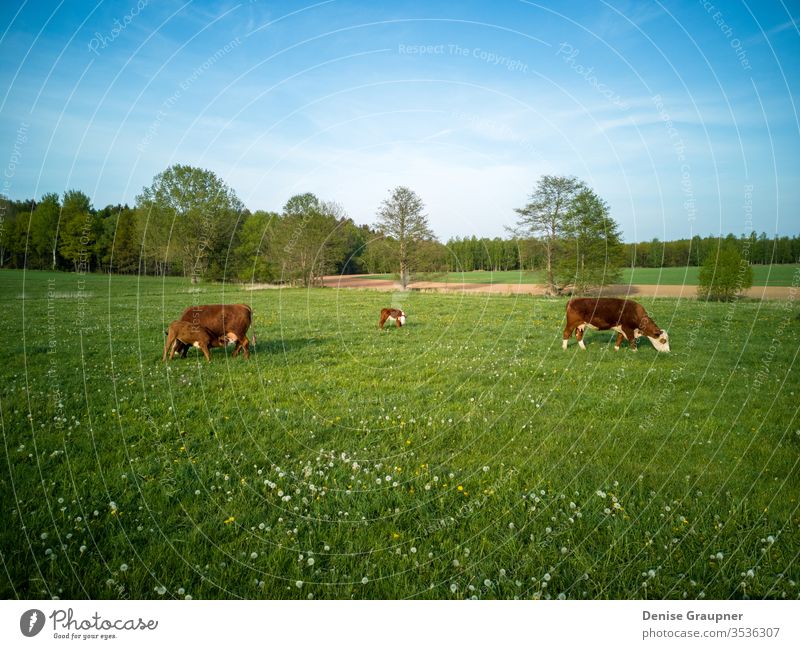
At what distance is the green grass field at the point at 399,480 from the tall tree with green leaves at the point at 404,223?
24.0 ft

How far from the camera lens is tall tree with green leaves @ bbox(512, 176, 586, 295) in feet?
69.5

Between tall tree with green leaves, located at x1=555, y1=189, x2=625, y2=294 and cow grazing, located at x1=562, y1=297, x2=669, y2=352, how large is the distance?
32.5 ft

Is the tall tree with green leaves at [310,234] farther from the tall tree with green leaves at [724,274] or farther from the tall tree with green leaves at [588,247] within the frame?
the tall tree with green leaves at [724,274]

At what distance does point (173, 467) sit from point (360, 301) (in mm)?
22783

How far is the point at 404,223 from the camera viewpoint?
16.5 m

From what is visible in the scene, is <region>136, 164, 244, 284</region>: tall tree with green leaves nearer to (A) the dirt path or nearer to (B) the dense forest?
(B) the dense forest

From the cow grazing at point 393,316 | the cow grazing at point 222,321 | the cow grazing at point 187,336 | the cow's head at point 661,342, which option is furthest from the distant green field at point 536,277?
the cow grazing at point 187,336

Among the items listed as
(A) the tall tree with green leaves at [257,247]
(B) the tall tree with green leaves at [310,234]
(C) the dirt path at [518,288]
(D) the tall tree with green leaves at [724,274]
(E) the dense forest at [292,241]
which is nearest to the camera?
(E) the dense forest at [292,241]

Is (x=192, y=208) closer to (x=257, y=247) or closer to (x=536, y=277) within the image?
(x=257, y=247)

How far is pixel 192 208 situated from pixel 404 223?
9.45 m

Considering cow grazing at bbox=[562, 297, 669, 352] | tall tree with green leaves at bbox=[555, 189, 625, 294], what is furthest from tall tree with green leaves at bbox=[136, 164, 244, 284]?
tall tree with green leaves at bbox=[555, 189, 625, 294]

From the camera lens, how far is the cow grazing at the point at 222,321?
1176 centimetres
